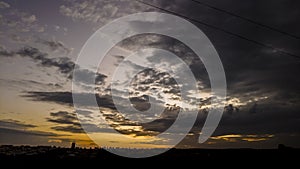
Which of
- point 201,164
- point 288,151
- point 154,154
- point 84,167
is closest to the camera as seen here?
point 84,167

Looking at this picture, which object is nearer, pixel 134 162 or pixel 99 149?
pixel 134 162

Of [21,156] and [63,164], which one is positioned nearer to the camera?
[63,164]

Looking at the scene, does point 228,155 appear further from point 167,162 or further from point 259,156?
point 167,162

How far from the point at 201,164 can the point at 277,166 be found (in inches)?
298

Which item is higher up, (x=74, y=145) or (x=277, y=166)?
(x=74, y=145)

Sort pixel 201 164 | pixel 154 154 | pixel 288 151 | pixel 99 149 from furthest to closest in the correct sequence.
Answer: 1. pixel 99 149
2. pixel 154 154
3. pixel 288 151
4. pixel 201 164

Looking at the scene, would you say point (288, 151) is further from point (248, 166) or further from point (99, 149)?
point (99, 149)

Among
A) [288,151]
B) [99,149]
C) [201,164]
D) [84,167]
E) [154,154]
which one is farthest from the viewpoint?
[99,149]

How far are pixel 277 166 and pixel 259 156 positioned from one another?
2596 mm

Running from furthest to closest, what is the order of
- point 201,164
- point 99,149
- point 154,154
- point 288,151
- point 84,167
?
point 99,149 < point 154,154 < point 288,151 < point 201,164 < point 84,167

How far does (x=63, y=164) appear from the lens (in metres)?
31.3

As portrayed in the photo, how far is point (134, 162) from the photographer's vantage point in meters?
33.6

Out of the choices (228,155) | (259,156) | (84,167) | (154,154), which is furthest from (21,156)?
(259,156)

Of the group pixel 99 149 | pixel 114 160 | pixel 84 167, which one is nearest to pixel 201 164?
pixel 114 160
